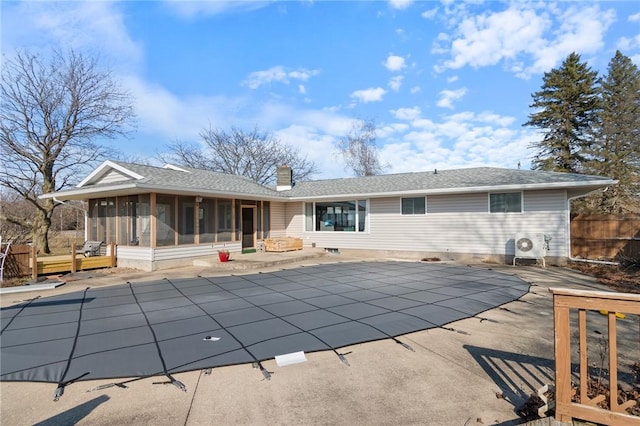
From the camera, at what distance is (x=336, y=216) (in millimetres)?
13523

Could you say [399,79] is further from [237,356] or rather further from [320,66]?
[237,356]

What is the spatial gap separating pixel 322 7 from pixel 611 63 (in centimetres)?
2344

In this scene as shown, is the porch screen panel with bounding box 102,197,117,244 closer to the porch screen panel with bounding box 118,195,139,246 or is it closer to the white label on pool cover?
the porch screen panel with bounding box 118,195,139,246

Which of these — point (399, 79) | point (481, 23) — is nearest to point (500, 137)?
point (399, 79)

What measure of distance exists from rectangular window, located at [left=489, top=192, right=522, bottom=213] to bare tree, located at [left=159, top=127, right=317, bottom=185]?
19.9m

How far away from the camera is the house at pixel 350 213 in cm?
973

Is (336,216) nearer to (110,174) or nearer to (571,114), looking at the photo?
(110,174)

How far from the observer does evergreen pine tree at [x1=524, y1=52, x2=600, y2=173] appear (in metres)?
19.7

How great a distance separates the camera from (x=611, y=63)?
69.9 feet

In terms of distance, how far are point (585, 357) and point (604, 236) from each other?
534 inches

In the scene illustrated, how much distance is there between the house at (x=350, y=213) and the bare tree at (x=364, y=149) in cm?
1394

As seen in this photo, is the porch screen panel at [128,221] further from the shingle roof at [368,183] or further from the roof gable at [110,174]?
the roof gable at [110,174]

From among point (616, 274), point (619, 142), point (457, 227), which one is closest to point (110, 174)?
point (457, 227)

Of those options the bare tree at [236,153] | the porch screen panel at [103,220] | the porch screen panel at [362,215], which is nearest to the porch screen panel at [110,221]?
the porch screen panel at [103,220]
